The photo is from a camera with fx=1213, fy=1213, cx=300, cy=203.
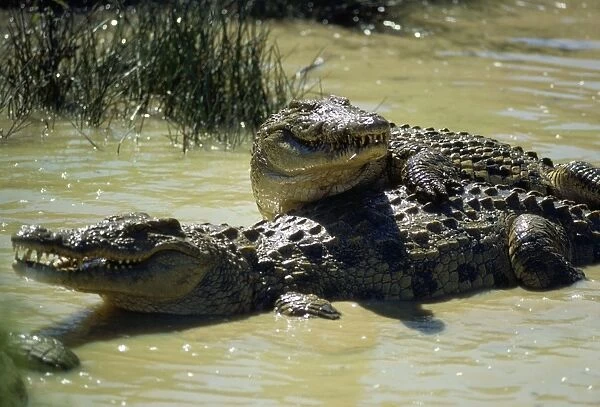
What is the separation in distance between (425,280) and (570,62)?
8449 mm

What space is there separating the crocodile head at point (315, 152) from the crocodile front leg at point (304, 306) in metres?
0.99

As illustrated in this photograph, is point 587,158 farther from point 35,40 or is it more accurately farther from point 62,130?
point 35,40

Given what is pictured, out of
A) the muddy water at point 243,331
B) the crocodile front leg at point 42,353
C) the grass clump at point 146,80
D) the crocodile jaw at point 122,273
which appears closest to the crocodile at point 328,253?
the crocodile jaw at point 122,273

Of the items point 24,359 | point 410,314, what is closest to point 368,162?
point 410,314

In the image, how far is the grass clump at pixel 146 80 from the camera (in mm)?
10109

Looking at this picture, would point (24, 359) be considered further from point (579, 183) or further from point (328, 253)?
point (579, 183)

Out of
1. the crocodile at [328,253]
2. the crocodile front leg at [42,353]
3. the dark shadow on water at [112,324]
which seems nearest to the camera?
the crocodile front leg at [42,353]

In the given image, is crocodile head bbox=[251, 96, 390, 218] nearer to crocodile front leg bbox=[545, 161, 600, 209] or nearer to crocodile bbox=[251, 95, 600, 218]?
crocodile bbox=[251, 95, 600, 218]

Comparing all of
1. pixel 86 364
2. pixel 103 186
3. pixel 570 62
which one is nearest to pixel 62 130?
pixel 103 186

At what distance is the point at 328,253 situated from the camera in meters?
6.31

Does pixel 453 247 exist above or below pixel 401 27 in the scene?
below

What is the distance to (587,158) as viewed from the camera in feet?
31.6

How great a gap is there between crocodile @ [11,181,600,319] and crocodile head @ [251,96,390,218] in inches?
6.9

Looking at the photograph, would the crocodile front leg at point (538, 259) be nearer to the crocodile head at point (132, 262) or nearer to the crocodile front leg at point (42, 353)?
the crocodile head at point (132, 262)
